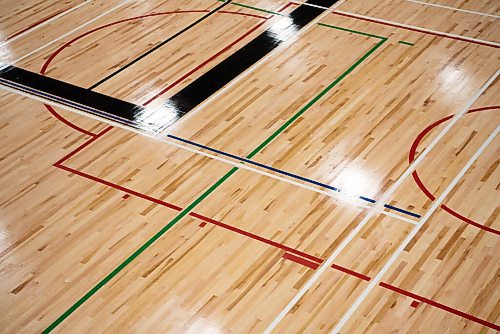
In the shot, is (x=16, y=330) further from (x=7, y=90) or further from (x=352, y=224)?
(x=7, y=90)

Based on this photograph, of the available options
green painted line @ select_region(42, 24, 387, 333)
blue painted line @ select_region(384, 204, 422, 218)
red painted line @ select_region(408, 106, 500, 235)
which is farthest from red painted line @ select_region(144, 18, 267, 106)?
blue painted line @ select_region(384, 204, 422, 218)

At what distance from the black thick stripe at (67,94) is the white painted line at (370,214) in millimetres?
2752

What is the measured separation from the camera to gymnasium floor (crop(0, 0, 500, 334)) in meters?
5.81

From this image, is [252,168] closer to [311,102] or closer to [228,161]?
[228,161]

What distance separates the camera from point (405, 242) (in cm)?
625

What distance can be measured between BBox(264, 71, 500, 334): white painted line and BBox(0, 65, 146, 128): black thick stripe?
275 centimetres

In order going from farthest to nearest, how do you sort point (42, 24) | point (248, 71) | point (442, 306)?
point (42, 24), point (248, 71), point (442, 306)

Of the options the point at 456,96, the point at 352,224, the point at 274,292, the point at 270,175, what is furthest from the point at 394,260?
the point at 456,96

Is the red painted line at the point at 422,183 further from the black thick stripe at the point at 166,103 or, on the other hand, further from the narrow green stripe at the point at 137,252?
the black thick stripe at the point at 166,103

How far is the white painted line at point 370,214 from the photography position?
18.8ft

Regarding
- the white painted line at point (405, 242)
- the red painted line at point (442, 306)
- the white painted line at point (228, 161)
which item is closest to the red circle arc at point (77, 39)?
the white painted line at point (228, 161)

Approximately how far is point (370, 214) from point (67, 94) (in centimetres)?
377

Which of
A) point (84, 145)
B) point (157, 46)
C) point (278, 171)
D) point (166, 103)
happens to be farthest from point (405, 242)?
point (157, 46)

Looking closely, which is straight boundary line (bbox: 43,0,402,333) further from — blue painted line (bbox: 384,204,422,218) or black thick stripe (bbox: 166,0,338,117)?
blue painted line (bbox: 384,204,422,218)
